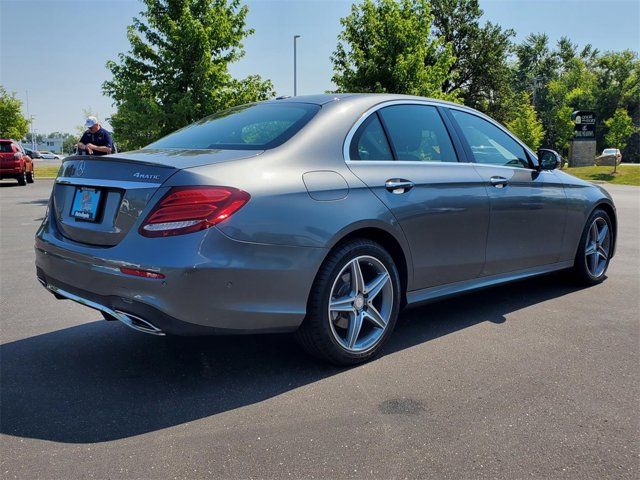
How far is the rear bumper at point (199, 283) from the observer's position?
283 centimetres

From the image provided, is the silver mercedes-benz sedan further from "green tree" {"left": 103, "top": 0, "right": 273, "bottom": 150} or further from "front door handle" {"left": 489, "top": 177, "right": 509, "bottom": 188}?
"green tree" {"left": 103, "top": 0, "right": 273, "bottom": 150}

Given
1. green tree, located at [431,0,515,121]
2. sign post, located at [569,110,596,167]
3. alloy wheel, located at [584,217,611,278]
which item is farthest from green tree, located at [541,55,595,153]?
alloy wheel, located at [584,217,611,278]

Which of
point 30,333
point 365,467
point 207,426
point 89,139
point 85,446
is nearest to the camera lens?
point 365,467

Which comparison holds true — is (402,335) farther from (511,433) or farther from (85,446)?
(85,446)

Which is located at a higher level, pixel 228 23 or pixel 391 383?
pixel 228 23

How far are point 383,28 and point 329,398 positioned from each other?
1895 centimetres

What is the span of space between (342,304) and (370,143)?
1061mm

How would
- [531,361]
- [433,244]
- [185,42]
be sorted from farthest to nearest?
[185,42] < [433,244] < [531,361]

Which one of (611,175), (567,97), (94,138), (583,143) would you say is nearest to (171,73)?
(94,138)

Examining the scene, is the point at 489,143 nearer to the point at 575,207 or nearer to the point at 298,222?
the point at 575,207

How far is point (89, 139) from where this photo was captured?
10.3 meters

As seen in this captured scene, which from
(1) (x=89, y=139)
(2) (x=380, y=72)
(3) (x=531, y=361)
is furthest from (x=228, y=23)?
(3) (x=531, y=361)

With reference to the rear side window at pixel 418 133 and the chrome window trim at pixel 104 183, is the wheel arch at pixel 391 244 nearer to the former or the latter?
the rear side window at pixel 418 133

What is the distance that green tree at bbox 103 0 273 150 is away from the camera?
1579 centimetres
